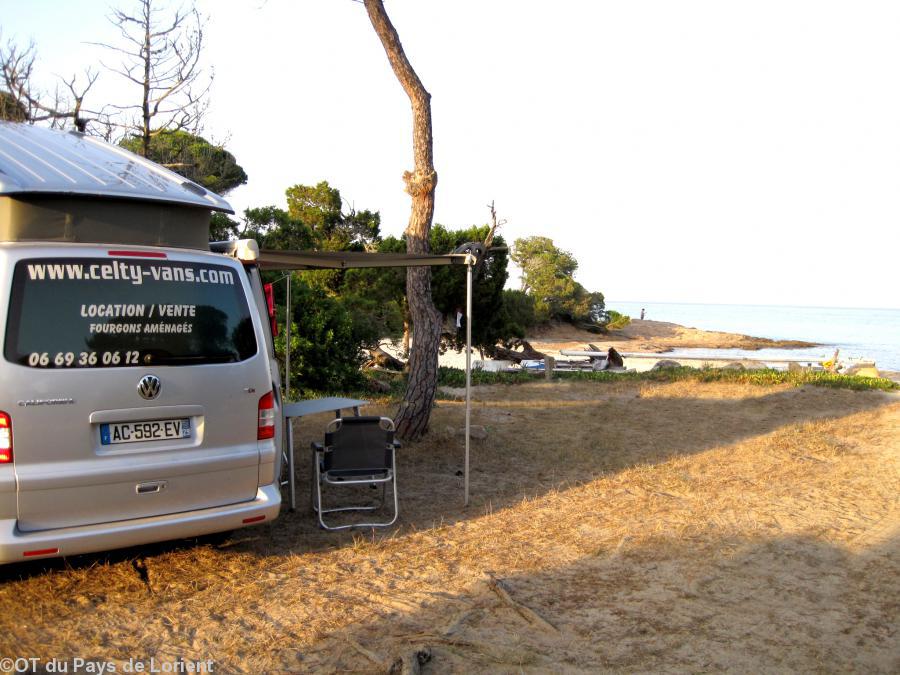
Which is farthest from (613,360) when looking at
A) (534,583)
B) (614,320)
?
(614,320)

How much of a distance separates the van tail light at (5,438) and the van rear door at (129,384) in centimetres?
3

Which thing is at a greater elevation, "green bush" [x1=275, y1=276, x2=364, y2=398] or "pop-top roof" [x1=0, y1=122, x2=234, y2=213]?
"pop-top roof" [x1=0, y1=122, x2=234, y2=213]

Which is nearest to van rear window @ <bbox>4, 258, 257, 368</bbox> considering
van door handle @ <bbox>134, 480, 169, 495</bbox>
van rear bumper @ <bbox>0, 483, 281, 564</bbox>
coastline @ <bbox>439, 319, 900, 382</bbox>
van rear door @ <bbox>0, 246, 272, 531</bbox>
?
van rear door @ <bbox>0, 246, 272, 531</bbox>

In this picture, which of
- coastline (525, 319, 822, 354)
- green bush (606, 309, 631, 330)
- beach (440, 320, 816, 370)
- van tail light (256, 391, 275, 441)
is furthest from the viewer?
green bush (606, 309, 631, 330)

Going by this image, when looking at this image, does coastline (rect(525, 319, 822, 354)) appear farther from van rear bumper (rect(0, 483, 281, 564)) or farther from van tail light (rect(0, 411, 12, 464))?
van tail light (rect(0, 411, 12, 464))

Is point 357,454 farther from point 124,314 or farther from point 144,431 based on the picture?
point 124,314

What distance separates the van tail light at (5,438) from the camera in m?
3.78

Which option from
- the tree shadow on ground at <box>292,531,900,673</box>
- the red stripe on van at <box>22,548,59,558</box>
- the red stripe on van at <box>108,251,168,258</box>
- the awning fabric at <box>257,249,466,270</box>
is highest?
the awning fabric at <box>257,249,466,270</box>

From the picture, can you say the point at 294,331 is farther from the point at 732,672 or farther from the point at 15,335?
the point at 732,672

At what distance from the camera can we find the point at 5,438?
3.79 m

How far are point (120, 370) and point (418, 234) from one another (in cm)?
520

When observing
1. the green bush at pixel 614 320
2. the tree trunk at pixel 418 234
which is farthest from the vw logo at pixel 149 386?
the green bush at pixel 614 320

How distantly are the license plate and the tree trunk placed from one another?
462 cm

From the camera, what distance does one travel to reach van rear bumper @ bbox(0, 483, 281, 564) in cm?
383
